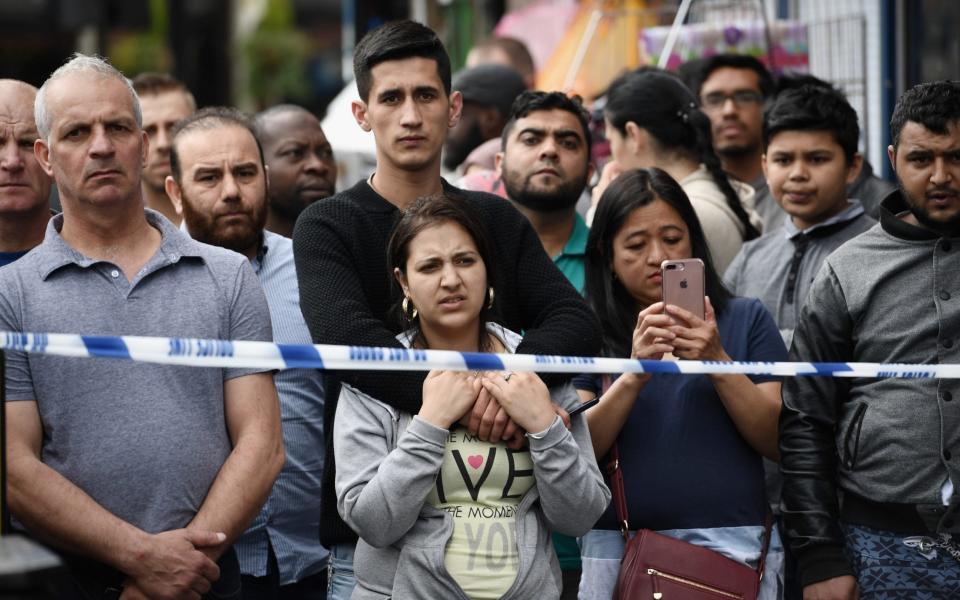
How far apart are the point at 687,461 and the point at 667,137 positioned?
7.00 ft

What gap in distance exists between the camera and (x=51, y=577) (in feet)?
9.06

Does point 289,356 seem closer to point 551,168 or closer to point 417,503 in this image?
point 417,503

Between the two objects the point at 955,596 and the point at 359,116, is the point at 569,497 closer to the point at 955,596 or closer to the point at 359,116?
the point at 955,596

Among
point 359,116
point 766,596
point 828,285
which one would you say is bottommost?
point 766,596

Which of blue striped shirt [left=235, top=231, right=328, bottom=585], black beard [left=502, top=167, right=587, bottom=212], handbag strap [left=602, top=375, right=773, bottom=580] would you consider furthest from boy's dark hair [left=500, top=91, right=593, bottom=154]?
handbag strap [left=602, top=375, right=773, bottom=580]

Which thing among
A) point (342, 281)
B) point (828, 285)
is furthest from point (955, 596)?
point (342, 281)

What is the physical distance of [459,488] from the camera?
3615 millimetres

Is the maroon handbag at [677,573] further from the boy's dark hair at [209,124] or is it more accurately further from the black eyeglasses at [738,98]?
the black eyeglasses at [738,98]

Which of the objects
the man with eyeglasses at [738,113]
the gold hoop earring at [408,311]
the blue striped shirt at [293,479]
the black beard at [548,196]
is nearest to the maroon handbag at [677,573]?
the gold hoop earring at [408,311]

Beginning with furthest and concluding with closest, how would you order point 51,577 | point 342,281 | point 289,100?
1. point 289,100
2. point 342,281
3. point 51,577

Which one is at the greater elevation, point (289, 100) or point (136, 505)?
point (289, 100)

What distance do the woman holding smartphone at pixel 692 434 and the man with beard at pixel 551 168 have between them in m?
0.94

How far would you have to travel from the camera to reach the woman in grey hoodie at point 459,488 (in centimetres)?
354

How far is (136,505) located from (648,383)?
1.61m
